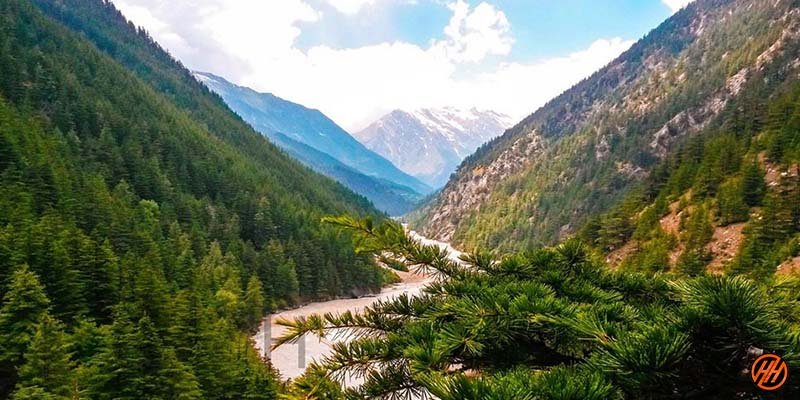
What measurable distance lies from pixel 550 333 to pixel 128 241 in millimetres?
62736

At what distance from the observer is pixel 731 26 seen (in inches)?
7308

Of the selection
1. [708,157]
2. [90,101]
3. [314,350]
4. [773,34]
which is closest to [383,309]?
[314,350]

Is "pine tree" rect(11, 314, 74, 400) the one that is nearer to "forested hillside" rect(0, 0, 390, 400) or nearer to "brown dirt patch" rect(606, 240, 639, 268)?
"forested hillside" rect(0, 0, 390, 400)

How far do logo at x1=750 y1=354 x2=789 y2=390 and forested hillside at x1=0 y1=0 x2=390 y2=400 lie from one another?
4206 millimetres

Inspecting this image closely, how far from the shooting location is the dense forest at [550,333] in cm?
203

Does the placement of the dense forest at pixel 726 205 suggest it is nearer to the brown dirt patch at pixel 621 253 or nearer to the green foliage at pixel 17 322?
the brown dirt patch at pixel 621 253

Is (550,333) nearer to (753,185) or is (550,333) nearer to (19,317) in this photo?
(19,317)

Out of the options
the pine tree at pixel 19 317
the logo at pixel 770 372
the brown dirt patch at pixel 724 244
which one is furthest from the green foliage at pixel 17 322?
the brown dirt patch at pixel 724 244

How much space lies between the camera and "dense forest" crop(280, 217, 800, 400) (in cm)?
203

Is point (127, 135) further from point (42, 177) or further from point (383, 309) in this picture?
point (383, 309)

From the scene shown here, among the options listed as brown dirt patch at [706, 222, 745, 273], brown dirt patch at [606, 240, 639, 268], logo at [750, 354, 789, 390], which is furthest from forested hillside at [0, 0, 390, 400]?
brown dirt patch at [706, 222, 745, 273]

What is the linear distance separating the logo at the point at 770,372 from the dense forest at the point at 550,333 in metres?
0.07

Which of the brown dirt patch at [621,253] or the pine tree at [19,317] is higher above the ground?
the pine tree at [19,317]

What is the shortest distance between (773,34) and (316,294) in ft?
502
